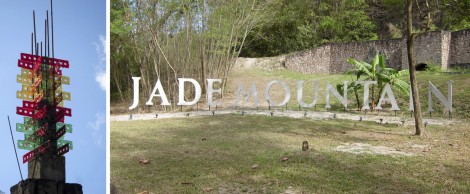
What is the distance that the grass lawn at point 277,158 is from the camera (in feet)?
9.95

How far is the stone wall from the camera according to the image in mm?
3420

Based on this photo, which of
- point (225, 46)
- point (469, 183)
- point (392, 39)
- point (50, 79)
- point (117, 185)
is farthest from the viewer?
point (225, 46)

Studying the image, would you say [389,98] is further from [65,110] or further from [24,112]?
[24,112]

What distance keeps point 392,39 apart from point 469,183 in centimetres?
115

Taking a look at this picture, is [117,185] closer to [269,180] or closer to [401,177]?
[269,180]

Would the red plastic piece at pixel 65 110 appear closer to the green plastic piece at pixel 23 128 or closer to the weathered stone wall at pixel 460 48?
the green plastic piece at pixel 23 128

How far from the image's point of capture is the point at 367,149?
3301 millimetres

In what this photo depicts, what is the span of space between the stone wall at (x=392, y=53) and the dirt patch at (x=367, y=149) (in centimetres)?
58

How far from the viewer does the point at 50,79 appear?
10.2ft

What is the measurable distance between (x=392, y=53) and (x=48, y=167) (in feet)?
7.60

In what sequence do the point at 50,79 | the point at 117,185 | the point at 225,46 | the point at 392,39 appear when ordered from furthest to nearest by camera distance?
the point at 225,46
the point at 392,39
the point at 117,185
the point at 50,79

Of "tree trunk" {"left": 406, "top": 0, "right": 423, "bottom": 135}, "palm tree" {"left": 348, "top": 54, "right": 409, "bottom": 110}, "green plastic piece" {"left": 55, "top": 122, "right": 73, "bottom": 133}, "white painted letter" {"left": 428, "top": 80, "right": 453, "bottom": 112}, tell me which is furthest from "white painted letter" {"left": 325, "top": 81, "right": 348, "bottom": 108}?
"green plastic piece" {"left": 55, "top": 122, "right": 73, "bottom": 133}

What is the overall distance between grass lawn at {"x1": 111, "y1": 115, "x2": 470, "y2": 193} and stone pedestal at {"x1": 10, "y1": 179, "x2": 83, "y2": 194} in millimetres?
414

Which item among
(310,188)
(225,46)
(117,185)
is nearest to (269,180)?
(310,188)
